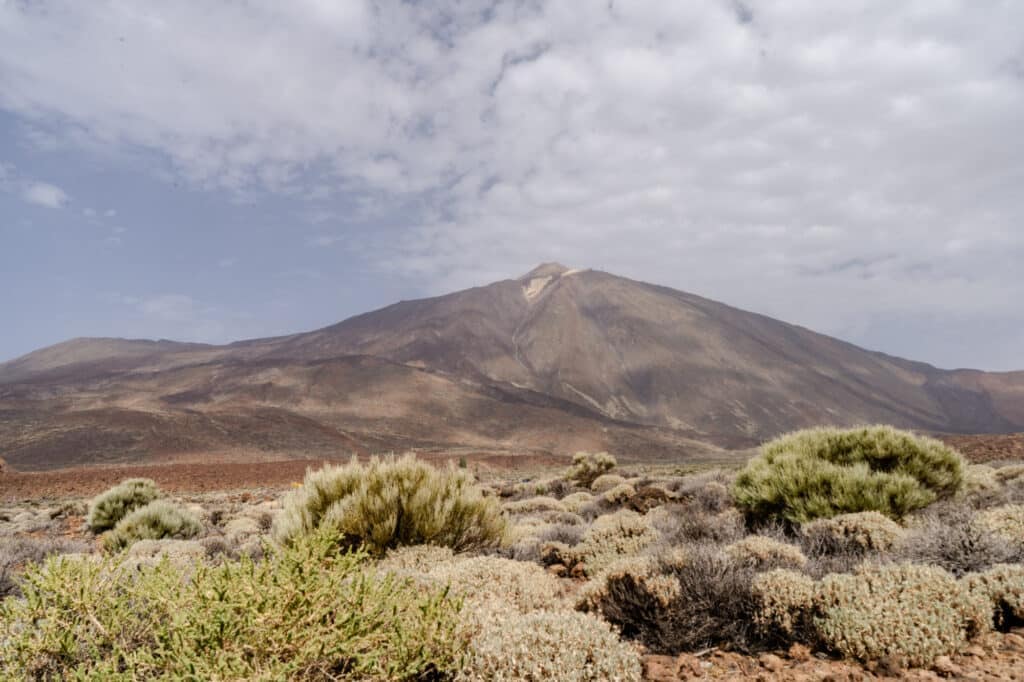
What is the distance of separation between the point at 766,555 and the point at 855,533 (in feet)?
4.84

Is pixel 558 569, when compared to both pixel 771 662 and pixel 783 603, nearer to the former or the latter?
pixel 783 603

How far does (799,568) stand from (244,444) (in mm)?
61951

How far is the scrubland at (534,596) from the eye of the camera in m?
2.82

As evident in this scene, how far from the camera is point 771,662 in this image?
3.63m

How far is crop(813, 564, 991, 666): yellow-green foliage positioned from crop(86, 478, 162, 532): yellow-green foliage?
50.0 feet

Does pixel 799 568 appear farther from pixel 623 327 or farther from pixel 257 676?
pixel 623 327

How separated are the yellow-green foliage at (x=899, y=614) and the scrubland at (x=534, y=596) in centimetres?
1

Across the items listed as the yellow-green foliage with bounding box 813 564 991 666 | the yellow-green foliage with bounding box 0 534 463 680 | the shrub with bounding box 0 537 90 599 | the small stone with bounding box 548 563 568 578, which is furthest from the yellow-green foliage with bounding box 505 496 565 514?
the yellow-green foliage with bounding box 0 534 463 680

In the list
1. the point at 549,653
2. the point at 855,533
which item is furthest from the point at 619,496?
the point at 549,653

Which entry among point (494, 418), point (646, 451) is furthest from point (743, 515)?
point (494, 418)

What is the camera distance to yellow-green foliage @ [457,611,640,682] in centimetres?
301

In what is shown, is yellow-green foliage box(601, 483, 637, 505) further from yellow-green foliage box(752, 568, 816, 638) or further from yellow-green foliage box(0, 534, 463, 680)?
yellow-green foliage box(0, 534, 463, 680)

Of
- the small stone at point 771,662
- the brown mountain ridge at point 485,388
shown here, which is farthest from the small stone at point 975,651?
the brown mountain ridge at point 485,388

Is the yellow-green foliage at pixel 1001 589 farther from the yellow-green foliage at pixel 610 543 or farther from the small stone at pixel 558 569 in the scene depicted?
the small stone at pixel 558 569
